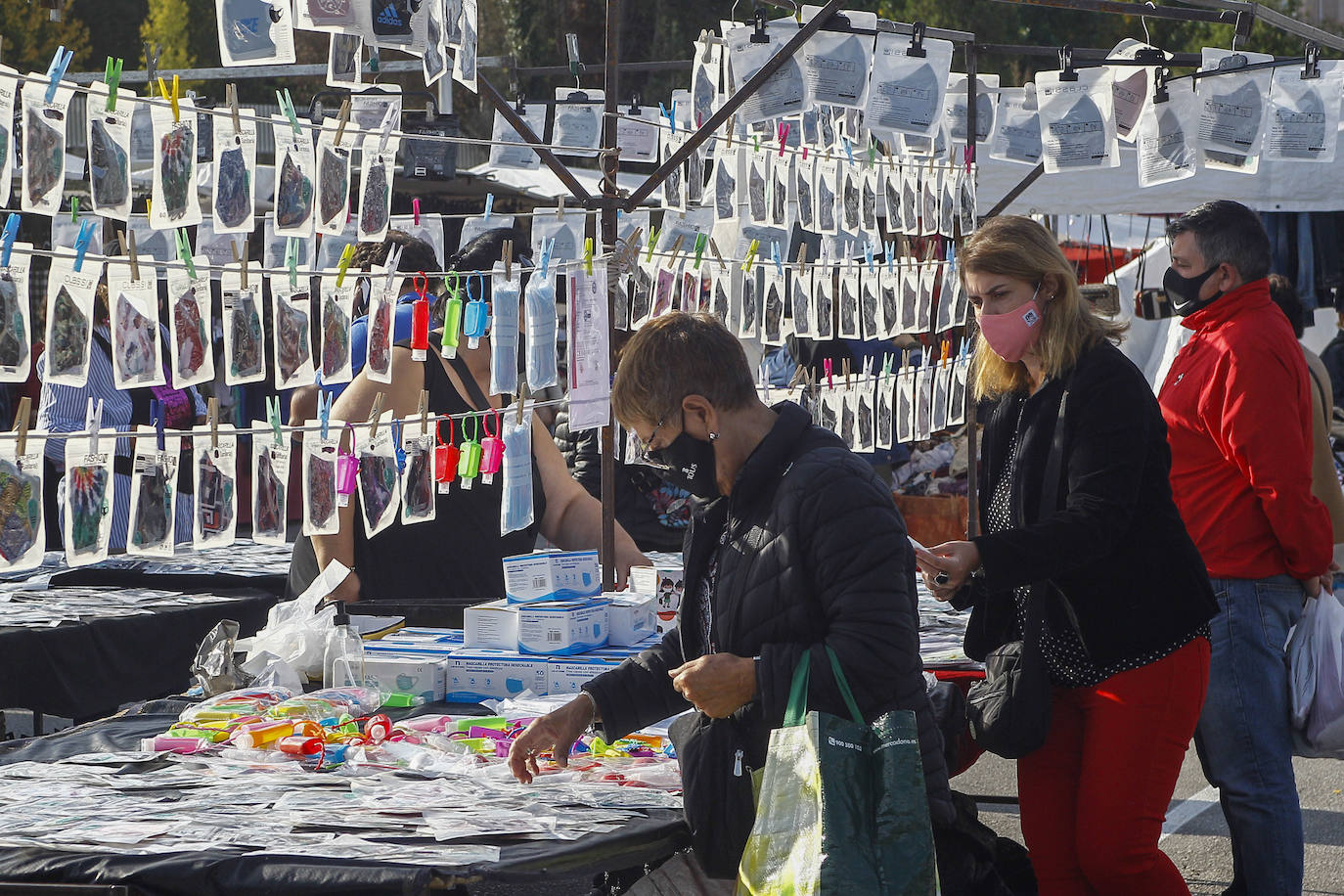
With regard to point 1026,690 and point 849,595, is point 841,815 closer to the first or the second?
point 849,595

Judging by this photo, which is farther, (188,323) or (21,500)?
(188,323)

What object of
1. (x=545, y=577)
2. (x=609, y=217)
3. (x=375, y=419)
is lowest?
(x=545, y=577)

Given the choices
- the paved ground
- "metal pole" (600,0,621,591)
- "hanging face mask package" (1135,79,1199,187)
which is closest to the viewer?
"metal pole" (600,0,621,591)

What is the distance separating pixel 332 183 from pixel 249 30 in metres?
0.42

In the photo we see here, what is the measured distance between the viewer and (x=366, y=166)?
334cm

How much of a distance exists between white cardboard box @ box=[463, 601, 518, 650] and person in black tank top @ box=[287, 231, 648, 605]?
0.60 metres

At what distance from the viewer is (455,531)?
4.01m

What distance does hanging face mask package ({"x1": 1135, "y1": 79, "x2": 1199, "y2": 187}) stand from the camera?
5.72 meters

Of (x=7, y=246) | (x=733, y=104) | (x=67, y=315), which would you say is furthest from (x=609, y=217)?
(x=7, y=246)

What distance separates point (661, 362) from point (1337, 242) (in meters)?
8.16

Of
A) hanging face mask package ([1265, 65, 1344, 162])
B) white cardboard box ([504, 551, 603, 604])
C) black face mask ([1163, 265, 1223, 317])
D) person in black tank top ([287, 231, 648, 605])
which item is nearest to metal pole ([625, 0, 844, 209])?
person in black tank top ([287, 231, 648, 605])

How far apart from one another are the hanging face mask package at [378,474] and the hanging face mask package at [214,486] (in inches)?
14.1

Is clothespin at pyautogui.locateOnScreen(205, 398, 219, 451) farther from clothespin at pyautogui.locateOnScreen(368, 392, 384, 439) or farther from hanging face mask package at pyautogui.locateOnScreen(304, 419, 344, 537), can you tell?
clothespin at pyautogui.locateOnScreen(368, 392, 384, 439)

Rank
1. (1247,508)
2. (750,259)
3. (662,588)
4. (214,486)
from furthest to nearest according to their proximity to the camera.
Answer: (750,259) → (662,588) → (1247,508) → (214,486)
